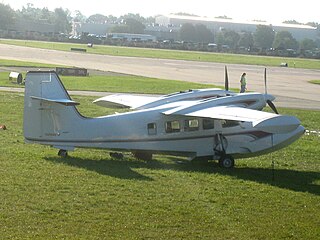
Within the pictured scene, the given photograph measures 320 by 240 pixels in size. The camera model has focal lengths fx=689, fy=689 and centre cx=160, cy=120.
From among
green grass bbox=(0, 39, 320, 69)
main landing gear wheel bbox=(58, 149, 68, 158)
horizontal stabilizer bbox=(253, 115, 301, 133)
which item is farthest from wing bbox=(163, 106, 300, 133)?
green grass bbox=(0, 39, 320, 69)

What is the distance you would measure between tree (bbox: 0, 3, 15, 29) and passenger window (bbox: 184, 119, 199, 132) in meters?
147

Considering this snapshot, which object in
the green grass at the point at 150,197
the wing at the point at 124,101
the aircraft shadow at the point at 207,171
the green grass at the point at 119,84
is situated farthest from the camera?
the green grass at the point at 119,84

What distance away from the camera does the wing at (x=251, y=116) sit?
18.2 m

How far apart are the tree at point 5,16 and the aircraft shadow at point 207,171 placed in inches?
5786

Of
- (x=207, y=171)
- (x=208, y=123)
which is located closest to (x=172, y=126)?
(x=208, y=123)

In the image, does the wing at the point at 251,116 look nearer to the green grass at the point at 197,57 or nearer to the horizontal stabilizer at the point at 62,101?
the horizontal stabilizer at the point at 62,101

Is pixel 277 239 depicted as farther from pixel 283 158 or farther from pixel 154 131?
pixel 283 158

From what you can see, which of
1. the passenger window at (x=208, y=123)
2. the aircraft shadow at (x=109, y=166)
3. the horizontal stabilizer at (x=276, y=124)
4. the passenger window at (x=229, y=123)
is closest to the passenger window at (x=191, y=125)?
the passenger window at (x=208, y=123)

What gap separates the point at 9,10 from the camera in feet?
570

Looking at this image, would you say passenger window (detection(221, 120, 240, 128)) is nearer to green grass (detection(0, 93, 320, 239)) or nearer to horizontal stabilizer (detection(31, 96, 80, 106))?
green grass (detection(0, 93, 320, 239))

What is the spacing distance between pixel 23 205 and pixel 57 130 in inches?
236

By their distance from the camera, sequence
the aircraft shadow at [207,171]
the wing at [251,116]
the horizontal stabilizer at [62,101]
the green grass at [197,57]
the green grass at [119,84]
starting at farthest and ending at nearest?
the green grass at [197,57] < the green grass at [119,84] < the horizontal stabilizer at [62,101] < the wing at [251,116] < the aircraft shadow at [207,171]

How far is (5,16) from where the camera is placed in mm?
165625

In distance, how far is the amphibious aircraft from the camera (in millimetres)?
19922
